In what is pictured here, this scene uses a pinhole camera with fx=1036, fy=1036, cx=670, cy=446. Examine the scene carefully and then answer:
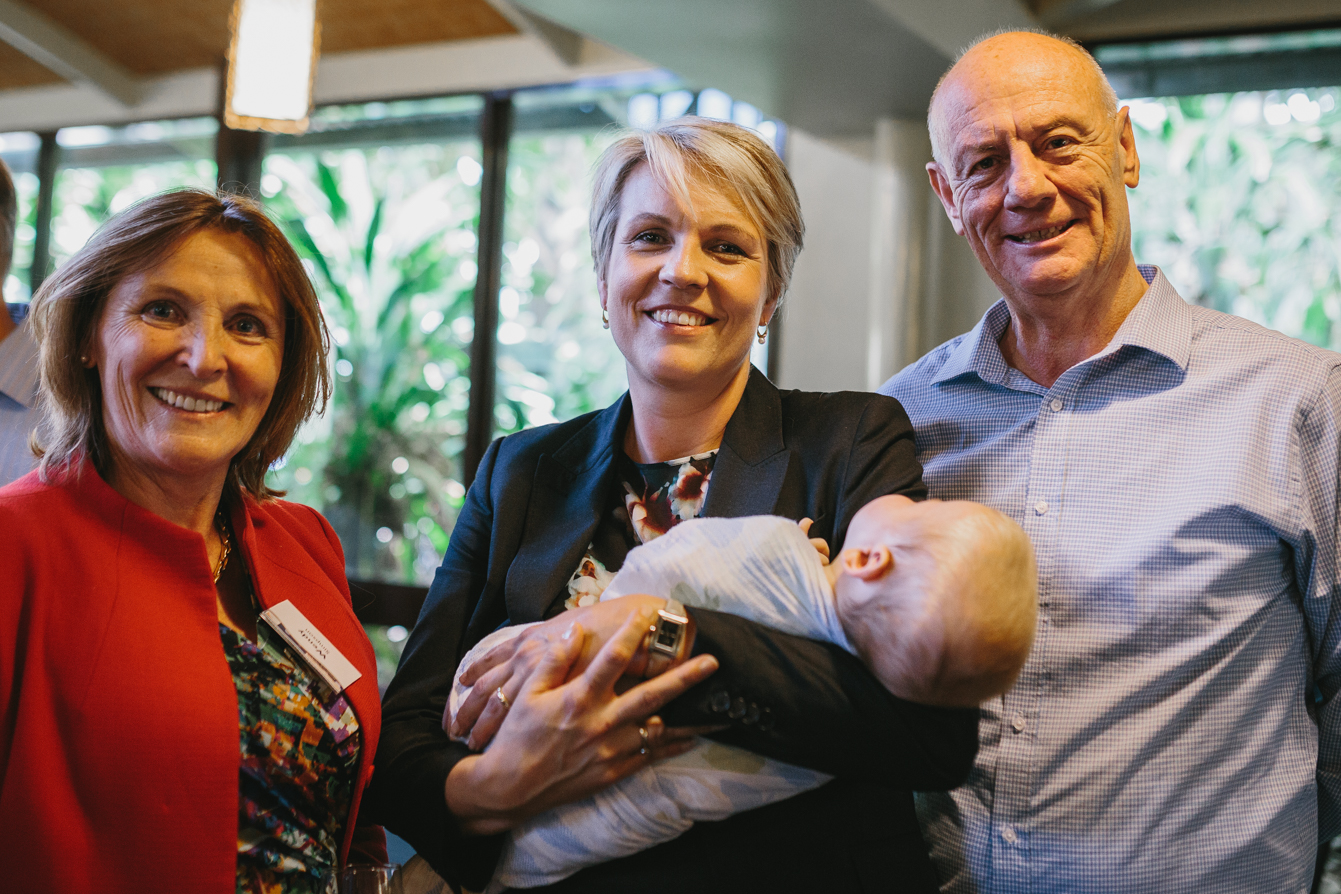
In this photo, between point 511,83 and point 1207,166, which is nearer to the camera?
point 1207,166

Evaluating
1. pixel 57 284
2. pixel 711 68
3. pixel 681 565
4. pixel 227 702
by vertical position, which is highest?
pixel 711 68

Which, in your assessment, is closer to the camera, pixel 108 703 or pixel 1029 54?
pixel 108 703

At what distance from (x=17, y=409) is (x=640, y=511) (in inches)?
66.1

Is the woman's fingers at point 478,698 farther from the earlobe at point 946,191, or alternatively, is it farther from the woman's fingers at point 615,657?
the earlobe at point 946,191

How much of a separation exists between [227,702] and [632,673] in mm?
666

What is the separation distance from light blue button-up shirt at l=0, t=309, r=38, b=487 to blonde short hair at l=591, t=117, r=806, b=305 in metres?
1.48

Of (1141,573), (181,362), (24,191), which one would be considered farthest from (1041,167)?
(24,191)

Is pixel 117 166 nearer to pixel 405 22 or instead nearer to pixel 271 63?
pixel 405 22

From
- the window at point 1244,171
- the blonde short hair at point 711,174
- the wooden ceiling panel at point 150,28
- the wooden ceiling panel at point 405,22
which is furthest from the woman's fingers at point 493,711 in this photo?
the wooden ceiling panel at point 150,28

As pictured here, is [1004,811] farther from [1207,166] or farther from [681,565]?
[1207,166]

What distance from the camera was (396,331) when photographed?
6.38 metres

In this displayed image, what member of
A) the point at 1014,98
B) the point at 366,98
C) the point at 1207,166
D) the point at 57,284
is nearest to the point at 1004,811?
the point at 1014,98

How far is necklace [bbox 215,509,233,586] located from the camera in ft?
6.02

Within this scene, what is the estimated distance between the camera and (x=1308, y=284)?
4.43 meters
